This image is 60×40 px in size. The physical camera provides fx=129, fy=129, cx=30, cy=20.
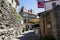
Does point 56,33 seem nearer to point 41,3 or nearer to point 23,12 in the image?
point 41,3

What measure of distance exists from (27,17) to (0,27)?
1821 inches

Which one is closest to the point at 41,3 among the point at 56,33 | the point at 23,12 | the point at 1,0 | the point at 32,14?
the point at 1,0

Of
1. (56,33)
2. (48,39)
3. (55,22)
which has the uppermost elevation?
(55,22)

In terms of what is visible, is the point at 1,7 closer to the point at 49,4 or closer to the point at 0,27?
the point at 0,27

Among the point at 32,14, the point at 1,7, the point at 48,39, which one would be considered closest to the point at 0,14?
the point at 1,7

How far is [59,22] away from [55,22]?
28cm

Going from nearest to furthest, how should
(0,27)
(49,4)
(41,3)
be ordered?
(0,27) → (41,3) → (49,4)

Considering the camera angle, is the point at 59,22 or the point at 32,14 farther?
the point at 32,14

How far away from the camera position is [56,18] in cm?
835

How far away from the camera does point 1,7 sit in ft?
33.5

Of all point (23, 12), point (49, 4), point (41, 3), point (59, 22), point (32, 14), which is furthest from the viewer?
point (32, 14)

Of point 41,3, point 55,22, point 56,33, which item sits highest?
point 41,3

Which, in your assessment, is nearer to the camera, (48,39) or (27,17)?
(48,39)

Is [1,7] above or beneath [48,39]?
above
